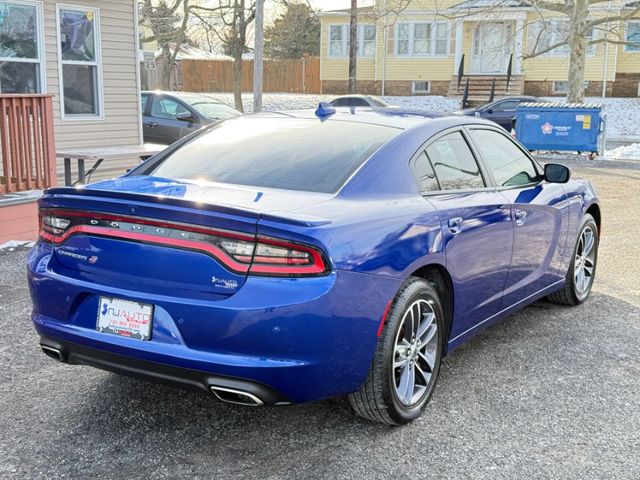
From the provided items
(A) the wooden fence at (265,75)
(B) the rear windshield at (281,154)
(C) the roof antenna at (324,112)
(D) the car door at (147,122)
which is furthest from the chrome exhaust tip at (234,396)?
(A) the wooden fence at (265,75)

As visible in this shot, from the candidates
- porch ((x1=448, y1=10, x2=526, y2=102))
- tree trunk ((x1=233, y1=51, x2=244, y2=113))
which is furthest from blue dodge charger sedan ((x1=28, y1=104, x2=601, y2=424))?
porch ((x1=448, y1=10, x2=526, y2=102))

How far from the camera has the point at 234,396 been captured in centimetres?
311

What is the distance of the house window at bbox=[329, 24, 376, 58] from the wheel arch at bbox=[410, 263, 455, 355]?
111ft

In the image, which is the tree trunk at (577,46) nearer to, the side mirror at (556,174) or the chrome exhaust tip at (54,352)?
the side mirror at (556,174)

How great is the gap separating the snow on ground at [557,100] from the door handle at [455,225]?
21.9 meters

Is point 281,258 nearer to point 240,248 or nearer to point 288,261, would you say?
→ point 288,261

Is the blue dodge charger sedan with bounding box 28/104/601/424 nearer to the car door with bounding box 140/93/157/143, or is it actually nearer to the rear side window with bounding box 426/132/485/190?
the rear side window with bounding box 426/132/485/190

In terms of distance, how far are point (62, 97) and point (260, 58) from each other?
19.9ft

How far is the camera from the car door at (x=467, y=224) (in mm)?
3939

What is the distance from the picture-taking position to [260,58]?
16.2m

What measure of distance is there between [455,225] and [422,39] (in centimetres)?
3330

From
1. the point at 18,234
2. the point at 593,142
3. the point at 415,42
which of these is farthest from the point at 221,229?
the point at 415,42

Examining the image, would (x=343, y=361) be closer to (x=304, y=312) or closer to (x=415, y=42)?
(x=304, y=312)

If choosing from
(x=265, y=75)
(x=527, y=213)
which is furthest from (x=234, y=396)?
(x=265, y=75)
